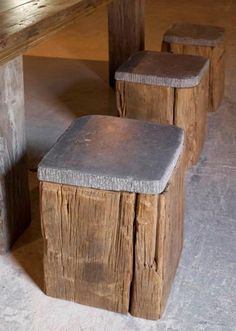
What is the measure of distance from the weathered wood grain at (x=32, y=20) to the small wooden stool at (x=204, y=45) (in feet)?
3.32

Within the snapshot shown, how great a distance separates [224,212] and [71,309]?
0.76 m

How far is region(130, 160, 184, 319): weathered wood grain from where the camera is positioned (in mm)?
1473

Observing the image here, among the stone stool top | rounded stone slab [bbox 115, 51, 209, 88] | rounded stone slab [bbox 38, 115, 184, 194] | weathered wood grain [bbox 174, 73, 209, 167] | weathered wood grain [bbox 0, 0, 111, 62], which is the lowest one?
weathered wood grain [bbox 174, 73, 209, 167]

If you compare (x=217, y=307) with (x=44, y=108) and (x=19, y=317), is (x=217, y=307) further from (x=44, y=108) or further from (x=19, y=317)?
(x=44, y=108)

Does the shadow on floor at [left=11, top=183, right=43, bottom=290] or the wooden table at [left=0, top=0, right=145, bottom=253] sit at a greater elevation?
the wooden table at [left=0, top=0, right=145, bottom=253]

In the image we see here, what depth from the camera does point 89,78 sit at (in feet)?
11.8

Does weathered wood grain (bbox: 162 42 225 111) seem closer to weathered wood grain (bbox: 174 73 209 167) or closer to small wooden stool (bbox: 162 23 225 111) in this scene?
small wooden stool (bbox: 162 23 225 111)

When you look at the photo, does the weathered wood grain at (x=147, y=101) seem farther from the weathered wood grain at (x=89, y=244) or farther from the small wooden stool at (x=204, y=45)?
the weathered wood grain at (x=89, y=244)

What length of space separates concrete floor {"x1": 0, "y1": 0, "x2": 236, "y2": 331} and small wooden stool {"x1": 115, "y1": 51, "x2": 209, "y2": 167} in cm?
22

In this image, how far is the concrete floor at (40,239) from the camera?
1605 millimetres

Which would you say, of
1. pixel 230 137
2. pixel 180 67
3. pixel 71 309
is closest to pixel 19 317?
pixel 71 309

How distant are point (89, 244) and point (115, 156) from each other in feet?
0.82

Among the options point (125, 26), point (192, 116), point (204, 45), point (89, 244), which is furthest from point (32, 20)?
point (125, 26)

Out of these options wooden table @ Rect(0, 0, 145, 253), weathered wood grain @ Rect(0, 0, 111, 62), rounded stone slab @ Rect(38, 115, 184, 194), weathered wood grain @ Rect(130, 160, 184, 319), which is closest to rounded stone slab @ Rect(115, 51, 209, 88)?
wooden table @ Rect(0, 0, 145, 253)
